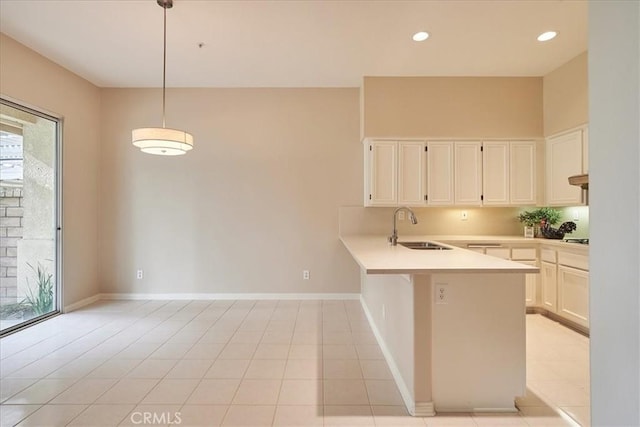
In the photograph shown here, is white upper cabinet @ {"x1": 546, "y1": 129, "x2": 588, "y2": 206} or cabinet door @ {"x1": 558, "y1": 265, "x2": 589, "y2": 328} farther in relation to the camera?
white upper cabinet @ {"x1": 546, "y1": 129, "x2": 588, "y2": 206}

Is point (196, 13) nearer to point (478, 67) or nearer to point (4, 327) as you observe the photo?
point (478, 67)

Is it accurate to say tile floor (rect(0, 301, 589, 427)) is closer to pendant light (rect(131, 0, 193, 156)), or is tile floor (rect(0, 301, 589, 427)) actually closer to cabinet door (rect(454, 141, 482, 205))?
cabinet door (rect(454, 141, 482, 205))

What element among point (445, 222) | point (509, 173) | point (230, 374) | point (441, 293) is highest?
point (509, 173)

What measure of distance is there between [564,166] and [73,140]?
5.90m

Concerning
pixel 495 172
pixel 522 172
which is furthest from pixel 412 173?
pixel 522 172

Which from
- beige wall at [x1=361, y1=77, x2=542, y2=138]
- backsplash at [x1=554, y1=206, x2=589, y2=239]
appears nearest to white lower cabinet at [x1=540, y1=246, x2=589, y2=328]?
backsplash at [x1=554, y1=206, x2=589, y2=239]

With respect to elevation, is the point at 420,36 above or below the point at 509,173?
above

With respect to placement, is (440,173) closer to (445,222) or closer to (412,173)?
(412,173)

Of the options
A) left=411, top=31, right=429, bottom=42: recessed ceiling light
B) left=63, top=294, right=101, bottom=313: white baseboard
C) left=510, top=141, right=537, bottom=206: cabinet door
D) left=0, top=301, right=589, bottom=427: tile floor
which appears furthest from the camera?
left=510, top=141, right=537, bottom=206: cabinet door

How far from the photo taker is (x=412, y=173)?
410 centimetres

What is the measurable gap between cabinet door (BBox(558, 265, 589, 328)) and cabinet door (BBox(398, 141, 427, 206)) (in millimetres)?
1664

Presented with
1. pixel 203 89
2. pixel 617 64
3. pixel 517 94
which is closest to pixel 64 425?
pixel 617 64

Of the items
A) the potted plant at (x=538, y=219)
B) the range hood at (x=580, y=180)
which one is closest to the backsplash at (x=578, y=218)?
the potted plant at (x=538, y=219)

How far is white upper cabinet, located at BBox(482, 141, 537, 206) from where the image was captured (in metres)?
4.05
